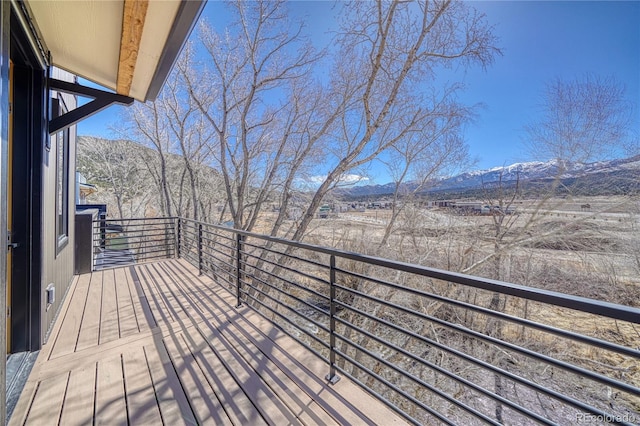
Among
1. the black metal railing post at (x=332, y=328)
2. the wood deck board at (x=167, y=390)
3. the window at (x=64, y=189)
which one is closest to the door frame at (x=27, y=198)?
the wood deck board at (x=167, y=390)

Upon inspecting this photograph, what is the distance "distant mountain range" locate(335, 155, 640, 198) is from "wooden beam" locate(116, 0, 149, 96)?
6255mm

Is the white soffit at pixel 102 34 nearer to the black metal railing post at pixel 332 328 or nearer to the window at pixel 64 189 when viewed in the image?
the window at pixel 64 189

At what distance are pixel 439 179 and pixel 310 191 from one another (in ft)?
12.6

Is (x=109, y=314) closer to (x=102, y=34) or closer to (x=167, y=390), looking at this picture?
(x=167, y=390)

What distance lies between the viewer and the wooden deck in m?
1.42

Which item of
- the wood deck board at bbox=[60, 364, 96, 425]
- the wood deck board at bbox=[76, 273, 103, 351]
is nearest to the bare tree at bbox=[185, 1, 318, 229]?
the wood deck board at bbox=[76, 273, 103, 351]

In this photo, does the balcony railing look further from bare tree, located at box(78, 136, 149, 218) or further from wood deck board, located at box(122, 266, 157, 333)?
bare tree, located at box(78, 136, 149, 218)

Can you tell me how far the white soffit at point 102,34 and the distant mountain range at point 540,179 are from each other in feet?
20.6

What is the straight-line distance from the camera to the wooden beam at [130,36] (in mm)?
1363

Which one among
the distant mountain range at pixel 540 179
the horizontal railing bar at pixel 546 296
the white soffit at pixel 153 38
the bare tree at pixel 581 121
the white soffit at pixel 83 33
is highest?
the bare tree at pixel 581 121

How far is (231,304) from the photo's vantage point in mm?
2877

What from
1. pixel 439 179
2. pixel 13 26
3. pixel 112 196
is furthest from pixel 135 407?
pixel 112 196

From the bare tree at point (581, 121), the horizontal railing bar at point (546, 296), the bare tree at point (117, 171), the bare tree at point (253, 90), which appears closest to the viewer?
Result: the horizontal railing bar at point (546, 296)

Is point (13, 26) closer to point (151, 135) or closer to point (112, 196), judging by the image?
point (151, 135)
